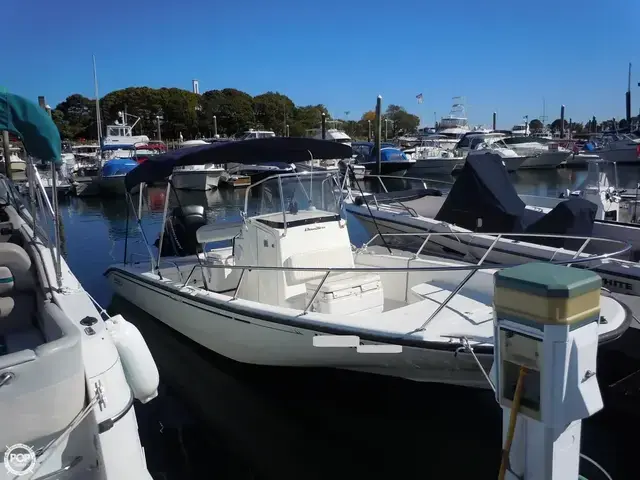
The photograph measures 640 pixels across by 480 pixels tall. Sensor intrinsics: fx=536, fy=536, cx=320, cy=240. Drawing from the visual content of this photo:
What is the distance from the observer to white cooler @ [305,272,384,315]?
Result: 19.8 ft

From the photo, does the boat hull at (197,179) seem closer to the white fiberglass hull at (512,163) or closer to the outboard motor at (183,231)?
the white fiberglass hull at (512,163)

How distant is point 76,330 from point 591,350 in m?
2.74

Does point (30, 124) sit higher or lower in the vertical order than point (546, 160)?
higher

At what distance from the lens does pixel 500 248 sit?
29.0 ft

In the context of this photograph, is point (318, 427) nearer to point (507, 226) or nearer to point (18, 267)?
point (18, 267)

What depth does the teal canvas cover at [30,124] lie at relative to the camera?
3.80 metres

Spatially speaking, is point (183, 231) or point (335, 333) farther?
point (183, 231)

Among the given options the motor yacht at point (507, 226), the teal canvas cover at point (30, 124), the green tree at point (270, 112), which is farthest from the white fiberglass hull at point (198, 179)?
the green tree at point (270, 112)

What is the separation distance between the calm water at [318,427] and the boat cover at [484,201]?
163 inches

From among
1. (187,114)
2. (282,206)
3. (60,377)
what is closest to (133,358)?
(60,377)

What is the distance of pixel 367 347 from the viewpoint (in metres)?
4.97

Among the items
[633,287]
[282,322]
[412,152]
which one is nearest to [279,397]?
[282,322]

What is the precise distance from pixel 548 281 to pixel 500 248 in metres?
6.53

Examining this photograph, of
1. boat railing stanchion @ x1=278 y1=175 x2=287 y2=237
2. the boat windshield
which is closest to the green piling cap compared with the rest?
boat railing stanchion @ x1=278 y1=175 x2=287 y2=237
